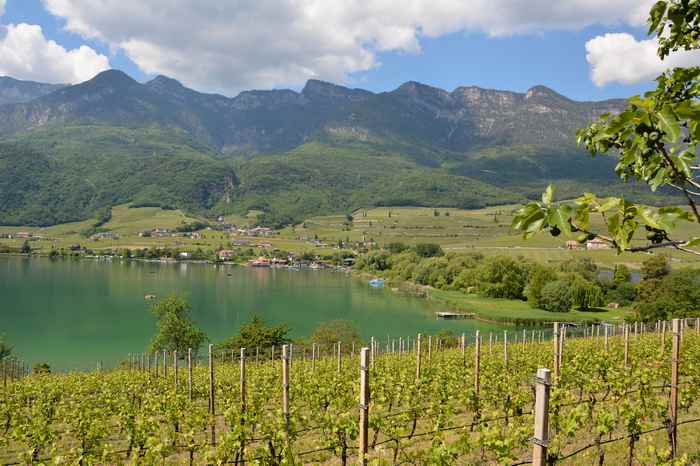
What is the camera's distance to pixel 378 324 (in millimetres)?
44938

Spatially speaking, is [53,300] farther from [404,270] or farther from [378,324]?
[404,270]

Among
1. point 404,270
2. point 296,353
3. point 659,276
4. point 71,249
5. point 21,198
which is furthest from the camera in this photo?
point 21,198

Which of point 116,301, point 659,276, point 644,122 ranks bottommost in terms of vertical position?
point 116,301

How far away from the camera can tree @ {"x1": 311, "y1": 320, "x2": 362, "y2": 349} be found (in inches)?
1085

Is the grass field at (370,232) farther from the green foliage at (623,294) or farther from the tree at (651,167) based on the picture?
the tree at (651,167)

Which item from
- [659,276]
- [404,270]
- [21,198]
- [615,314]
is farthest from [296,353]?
[21,198]

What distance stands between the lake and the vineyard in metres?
21.9

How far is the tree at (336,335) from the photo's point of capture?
90.4 feet

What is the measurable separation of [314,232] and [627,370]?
133086 millimetres

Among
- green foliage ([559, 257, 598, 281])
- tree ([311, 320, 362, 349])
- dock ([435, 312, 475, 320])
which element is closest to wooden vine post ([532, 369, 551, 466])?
tree ([311, 320, 362, 349])

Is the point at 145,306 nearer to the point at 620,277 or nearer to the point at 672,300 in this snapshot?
the point at 672,300

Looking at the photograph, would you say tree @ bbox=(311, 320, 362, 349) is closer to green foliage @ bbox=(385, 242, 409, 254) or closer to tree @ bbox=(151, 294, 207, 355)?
tree @ bbox=(151, 294, 207, 355)

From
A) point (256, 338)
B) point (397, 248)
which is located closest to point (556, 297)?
point (256, 338)

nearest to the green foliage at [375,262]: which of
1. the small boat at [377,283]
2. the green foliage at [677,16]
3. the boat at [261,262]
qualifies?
→ the small boat at [377,283]
